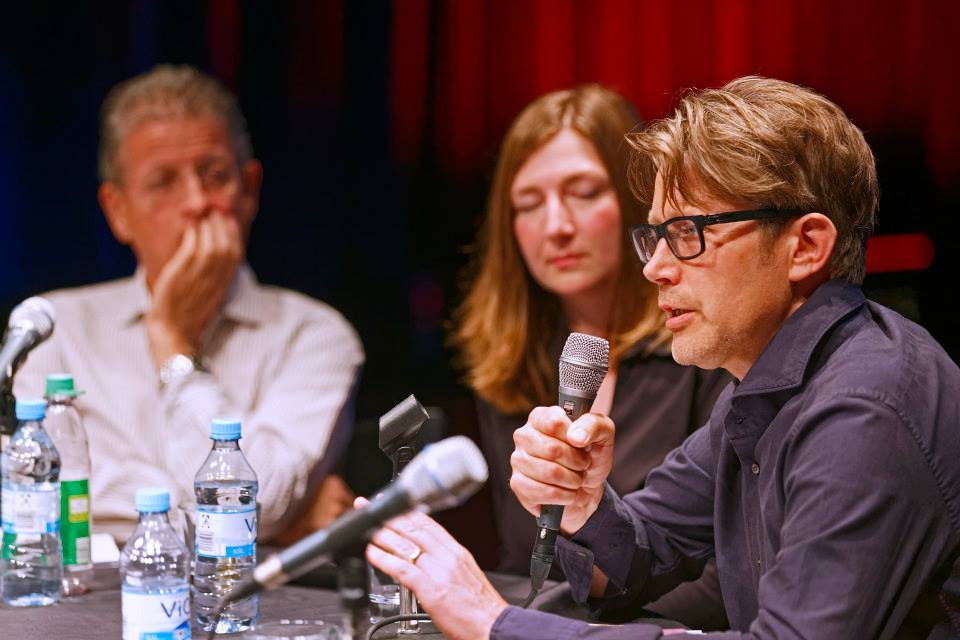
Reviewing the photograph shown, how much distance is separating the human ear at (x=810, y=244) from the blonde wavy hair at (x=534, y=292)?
0.90m

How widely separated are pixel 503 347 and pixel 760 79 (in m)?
1.11

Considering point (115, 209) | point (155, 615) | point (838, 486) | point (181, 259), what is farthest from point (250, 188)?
point (838, 486)

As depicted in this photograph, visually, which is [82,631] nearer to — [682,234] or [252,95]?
[682,234]

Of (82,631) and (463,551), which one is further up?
(463,551)

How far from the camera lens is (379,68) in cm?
318

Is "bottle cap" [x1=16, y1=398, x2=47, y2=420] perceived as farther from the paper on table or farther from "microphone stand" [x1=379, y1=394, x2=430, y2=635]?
"microphone stand" [x1=379, y1=394, x2=430, y2=635]

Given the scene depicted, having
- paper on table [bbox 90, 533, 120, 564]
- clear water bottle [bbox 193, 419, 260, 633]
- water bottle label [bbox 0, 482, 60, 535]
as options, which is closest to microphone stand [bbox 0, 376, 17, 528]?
water bottle label [bbox 0, 482, 60, 535]

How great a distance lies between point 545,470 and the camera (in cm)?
146

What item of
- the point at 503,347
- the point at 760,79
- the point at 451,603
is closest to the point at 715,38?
the point at 503,347

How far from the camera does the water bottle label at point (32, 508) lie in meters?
1.68

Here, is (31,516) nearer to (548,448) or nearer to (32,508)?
(32,508)

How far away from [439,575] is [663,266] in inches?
19.9

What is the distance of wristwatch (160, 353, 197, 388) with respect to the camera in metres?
2.91

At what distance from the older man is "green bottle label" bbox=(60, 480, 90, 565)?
3.47 feet
